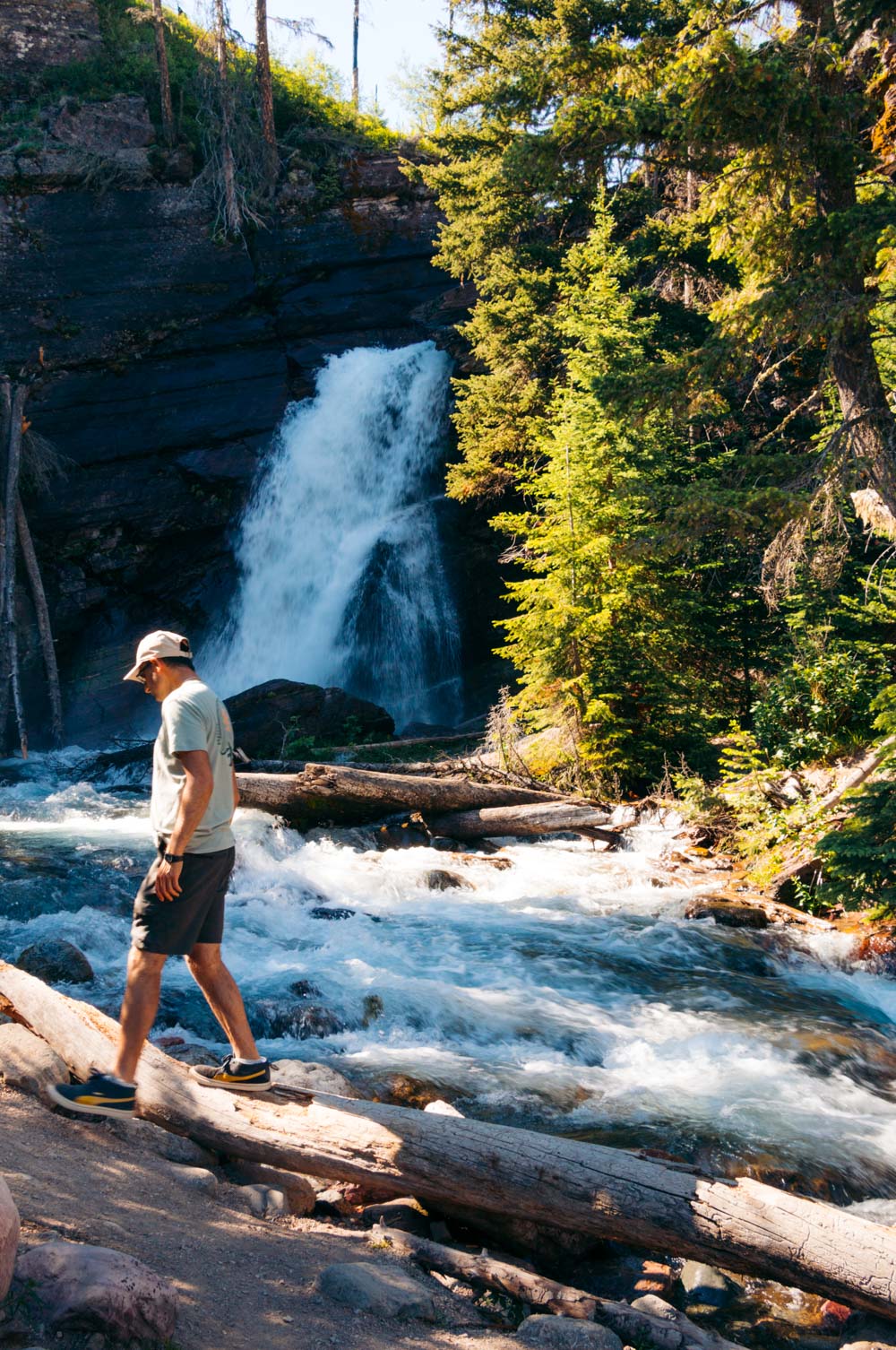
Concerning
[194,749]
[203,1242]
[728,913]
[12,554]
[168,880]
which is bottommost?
[728,913]

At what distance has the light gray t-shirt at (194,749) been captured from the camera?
426cm

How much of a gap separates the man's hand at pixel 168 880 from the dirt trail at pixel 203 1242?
1.02 meters

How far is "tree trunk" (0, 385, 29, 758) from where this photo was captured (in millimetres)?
19516

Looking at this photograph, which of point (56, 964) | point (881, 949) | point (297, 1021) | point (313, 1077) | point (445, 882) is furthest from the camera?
point (445, 882)

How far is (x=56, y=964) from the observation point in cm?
691

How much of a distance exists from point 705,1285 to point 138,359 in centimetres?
2321

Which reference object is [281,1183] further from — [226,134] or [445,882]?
[226,134]

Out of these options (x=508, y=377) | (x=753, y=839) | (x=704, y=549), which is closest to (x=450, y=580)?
(x=508, y=377)

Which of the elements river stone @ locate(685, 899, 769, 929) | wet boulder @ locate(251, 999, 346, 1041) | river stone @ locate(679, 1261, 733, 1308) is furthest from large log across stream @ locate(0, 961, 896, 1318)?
river stone @ locate(685, 899, 769, 929)

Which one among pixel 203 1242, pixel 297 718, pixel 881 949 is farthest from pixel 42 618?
pixel 203 1242

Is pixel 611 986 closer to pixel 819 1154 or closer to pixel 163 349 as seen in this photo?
pixel 819 1154

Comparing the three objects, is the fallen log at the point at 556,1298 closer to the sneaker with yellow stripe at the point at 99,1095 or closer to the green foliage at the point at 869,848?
the sneaker with yellow stripe at the point at 99,1095

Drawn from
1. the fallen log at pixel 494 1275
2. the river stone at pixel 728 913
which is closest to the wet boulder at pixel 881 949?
the river stone at pixel 728 913

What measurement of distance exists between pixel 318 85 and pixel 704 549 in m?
23.5
